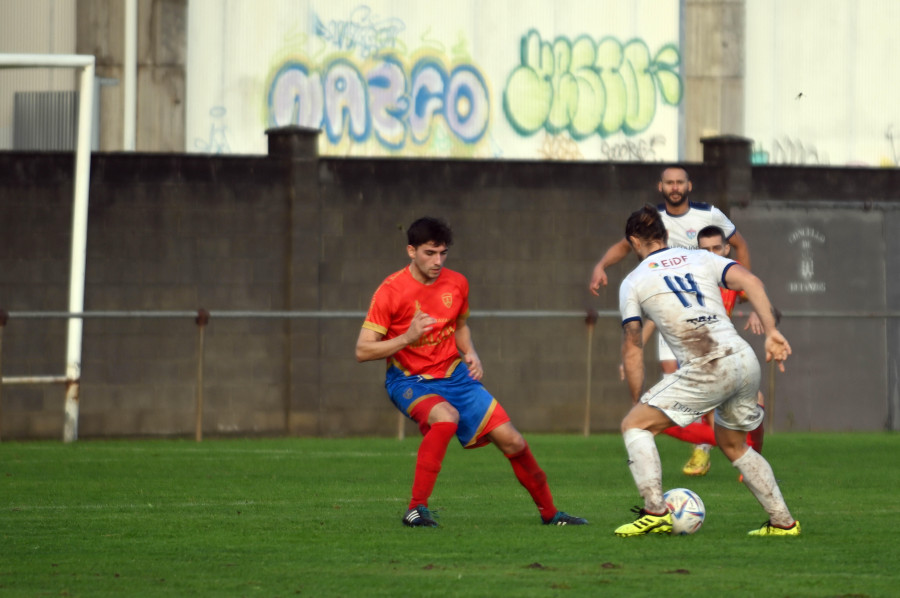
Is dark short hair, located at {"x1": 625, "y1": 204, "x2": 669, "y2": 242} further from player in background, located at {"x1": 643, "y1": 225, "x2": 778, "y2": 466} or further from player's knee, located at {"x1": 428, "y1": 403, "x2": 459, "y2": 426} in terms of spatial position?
player in background, located at {"x1": 643, "y1": 225, "x2": 778, "y2": 466}

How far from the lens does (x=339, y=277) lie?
17062 mm

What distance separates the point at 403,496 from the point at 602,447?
4981 mm

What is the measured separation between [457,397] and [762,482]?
1645 mm

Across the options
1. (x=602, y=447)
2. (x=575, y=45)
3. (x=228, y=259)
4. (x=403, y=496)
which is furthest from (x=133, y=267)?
(x=575, y=45)

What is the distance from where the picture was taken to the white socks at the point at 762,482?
23.1ft

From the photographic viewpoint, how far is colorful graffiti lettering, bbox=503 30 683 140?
23.8 meters

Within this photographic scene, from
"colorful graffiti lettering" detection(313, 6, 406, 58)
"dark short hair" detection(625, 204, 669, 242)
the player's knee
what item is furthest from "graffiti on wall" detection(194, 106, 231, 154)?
"dark short hair" detection(625, 204, 669, 242)

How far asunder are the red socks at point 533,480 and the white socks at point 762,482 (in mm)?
1072

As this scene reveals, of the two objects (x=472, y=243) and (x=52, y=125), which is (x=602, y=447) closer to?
(x=472, y=243)

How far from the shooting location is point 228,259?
55.4ft

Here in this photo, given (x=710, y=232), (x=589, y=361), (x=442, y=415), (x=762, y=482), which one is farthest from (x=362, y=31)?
(x=762, y=482)

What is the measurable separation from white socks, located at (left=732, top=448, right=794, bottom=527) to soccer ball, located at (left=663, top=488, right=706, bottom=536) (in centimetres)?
32

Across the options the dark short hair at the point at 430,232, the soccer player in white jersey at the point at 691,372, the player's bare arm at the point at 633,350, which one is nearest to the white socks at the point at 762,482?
the soccer player in white jersey at the point at 691,372

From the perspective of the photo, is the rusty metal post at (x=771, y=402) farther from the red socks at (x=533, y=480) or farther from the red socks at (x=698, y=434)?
the red socks at (x=533, y=480)
